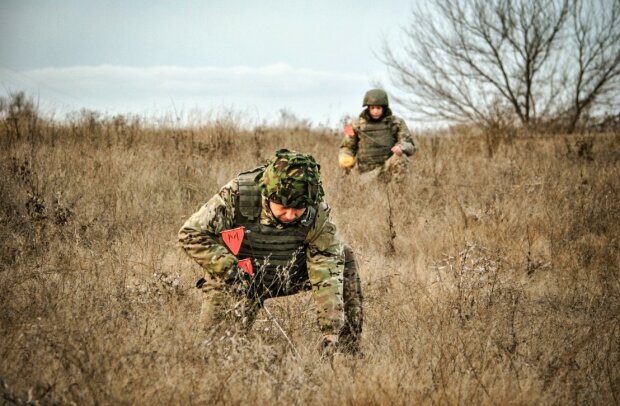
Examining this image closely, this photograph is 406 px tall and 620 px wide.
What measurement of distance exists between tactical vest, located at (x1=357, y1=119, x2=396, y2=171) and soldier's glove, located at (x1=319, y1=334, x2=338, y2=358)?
478 cm

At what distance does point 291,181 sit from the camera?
265 cm

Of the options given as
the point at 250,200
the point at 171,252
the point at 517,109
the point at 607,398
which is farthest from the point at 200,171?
the point at 517,109

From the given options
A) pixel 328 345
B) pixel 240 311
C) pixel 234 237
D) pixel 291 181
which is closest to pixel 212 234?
pixel 234 237

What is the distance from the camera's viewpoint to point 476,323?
10.5 feet

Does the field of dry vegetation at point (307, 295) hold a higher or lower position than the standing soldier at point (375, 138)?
lower

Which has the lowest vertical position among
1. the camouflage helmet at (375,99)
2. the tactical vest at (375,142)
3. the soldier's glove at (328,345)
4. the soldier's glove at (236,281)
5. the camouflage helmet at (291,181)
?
the soldier's glove at (328,345)

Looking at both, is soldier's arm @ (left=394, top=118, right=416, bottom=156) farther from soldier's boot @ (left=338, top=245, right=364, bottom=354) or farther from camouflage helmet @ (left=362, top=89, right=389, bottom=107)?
soldier's boot @ (left=338, top=245, right=364, bottom=354)

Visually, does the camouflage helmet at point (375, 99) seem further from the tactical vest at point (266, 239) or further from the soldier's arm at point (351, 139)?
the tactical vest at point (266, 239)

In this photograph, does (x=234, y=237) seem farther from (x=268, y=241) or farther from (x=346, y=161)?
(x=346, y=161)

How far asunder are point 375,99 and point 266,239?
14.8ft

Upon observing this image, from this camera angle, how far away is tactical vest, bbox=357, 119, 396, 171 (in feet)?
23.8

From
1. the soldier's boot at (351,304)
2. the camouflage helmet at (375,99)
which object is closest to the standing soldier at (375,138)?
the camouflage helmet at (375,99)

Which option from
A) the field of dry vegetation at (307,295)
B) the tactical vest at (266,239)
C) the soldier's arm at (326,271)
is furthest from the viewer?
the tactical vest at (266,239)

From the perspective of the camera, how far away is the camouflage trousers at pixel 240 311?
2730 millimetres
